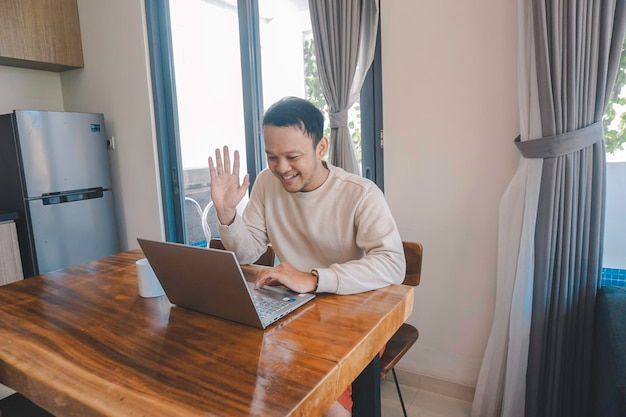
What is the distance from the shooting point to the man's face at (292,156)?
1.26m

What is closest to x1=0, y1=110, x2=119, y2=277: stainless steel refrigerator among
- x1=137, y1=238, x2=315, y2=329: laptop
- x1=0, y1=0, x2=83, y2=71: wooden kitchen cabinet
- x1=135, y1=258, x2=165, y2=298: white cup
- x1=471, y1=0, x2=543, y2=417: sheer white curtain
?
x1=0, y1=0, x2=83, y2=71: wooden kitchen cabinet

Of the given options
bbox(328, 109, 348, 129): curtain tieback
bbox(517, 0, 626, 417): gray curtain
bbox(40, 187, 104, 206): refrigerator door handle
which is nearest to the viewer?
bbox(517, 0, 626, 417): gray curtain

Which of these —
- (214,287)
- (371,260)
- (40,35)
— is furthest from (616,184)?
(40,35)

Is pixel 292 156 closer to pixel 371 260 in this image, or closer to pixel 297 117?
pixel 297 117

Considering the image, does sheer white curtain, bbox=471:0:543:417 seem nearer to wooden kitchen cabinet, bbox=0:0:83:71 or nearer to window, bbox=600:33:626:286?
window, bbox=600:33:626:286

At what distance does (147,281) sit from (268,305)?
1.23 ft

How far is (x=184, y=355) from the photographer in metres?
0.76

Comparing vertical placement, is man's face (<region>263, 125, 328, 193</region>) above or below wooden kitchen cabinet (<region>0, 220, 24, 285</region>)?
above

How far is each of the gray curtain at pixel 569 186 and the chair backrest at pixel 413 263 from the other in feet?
1.57

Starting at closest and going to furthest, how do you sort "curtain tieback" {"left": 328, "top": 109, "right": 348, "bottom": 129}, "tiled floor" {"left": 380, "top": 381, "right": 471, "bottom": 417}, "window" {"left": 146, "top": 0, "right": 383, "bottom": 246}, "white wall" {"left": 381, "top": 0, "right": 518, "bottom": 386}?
"white wall" {"left": 381, "top": 0, "right": 518, "bottom": 386}
"tiled floor" {"left": 380, "top": 381, "right": 471, "bottom": 417}
"curtain tieback" {"left": 328, "top": 109, "right": 348, "bottom": 129}
"window" {"left": 146, "top": 0, "right": 383, "bottom": 246}

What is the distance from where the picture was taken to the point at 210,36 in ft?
9.09

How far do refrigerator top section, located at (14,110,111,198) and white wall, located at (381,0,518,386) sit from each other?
7.30ft

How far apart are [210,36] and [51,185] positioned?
150cm

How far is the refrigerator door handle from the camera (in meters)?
2.72
